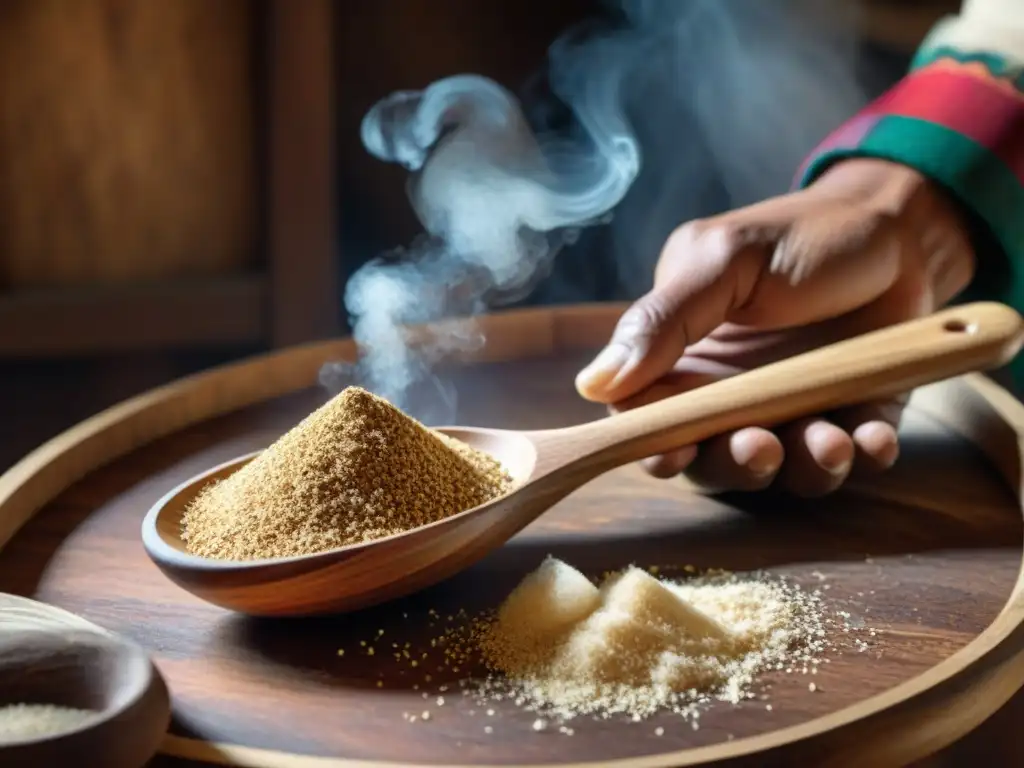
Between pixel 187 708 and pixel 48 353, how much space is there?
118 centimetres

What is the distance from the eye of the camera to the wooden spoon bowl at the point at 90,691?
45cm

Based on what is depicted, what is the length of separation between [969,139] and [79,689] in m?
0.87

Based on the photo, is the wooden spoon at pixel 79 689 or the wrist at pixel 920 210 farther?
the wrist at pixel 920 210

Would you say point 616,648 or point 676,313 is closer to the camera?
point 616,648

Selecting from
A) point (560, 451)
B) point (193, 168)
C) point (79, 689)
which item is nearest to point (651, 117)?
point (193, 168)

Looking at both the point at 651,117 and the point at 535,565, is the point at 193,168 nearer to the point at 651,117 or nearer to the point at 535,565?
the point at 651,117

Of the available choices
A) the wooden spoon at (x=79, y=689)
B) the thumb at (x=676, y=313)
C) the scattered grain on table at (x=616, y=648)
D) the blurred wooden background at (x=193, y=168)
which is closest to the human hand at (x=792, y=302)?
the thumb at (x=676, y=313)

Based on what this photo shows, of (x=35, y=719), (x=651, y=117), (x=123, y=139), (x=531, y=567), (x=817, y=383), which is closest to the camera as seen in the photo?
(x=35, y=719)

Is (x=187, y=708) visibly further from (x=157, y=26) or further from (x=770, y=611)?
(x=157, y=26)

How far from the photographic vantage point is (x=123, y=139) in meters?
1.62

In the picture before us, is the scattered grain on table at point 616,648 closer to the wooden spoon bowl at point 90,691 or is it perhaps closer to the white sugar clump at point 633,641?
the white sugar clump at point 633,641

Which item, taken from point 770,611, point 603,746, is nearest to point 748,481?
point 770,611

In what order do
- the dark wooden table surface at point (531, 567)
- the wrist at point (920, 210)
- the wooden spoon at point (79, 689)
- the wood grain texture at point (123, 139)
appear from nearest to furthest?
the wooden spoon at point (79, 689), the dark wooden table surface at point (531, 567), the wrist at point (920, 210), the wood grain texture at point (123, 139)

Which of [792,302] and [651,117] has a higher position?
[651,117]
